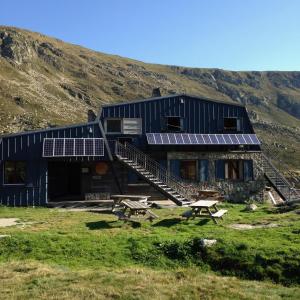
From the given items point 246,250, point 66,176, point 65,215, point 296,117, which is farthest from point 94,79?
point 246,250

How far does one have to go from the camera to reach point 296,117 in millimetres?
189625

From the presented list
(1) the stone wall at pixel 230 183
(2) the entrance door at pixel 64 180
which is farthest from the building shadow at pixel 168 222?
(2) the entrance door at pixel 64 180

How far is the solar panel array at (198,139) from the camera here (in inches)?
1164

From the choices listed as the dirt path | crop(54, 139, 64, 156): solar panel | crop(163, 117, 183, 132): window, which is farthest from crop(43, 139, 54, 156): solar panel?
crop(163, 117, 183, 132): window

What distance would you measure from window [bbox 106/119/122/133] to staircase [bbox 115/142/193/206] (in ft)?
4.66

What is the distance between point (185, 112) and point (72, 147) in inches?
365

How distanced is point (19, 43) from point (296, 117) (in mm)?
122064

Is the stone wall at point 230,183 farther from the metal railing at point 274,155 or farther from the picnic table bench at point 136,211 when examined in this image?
the metal railing at point 274,155

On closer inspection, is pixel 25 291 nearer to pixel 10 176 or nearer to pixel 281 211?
pixel 281 211

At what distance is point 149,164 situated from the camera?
29.2m

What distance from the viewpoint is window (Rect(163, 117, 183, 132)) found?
3100 cm

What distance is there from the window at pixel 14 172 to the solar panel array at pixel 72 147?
177 cm

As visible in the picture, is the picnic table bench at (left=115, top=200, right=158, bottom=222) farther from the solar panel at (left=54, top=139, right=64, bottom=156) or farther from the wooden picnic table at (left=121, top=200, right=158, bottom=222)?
the solar panel at (left=54, top=139, right=64, bottom=156)

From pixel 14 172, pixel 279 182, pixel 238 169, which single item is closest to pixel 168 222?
pixel 14 172
